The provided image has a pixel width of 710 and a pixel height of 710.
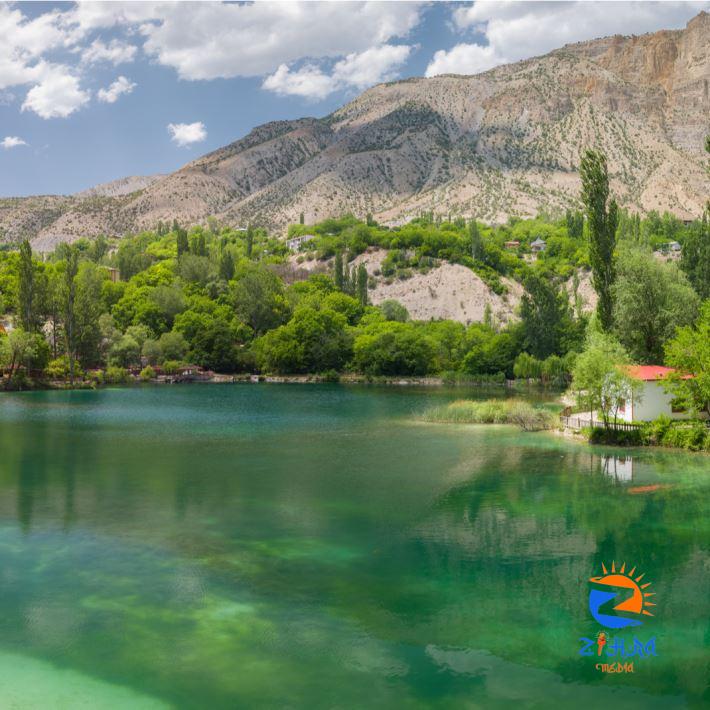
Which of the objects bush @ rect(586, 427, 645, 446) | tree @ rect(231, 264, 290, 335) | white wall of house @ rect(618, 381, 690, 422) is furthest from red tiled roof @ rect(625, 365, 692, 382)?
tree @ rect(231, 264, 290, 335)

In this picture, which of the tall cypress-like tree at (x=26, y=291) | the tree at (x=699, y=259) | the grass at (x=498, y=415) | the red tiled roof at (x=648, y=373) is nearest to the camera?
the red tiled roof at (x=648, y=373)

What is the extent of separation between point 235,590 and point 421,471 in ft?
49.6

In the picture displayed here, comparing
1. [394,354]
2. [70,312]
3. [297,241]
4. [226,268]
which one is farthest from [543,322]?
[297,241]

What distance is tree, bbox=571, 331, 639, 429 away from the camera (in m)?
36.3

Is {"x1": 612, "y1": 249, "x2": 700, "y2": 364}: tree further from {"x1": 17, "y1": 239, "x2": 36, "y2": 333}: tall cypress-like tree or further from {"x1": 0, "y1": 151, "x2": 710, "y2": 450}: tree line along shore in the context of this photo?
{"x1": 17, "y1": 239, "x2": 36, "y2": 333}: tall cypress-like tree

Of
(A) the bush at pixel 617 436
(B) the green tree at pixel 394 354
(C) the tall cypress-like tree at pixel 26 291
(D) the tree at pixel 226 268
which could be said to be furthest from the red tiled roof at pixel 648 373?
(D) the tree at pixel 226 268

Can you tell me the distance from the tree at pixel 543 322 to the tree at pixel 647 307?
43.2 metres

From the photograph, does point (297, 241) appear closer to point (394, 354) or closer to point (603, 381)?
point (394, 354)

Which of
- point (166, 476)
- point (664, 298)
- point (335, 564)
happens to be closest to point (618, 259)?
point (664, 298)

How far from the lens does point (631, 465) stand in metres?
30.9

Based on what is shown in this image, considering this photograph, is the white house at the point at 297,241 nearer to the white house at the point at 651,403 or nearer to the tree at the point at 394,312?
the tree at the point at 394,312

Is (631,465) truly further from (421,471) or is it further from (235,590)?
(235,590)

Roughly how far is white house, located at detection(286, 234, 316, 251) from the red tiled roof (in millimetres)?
129751

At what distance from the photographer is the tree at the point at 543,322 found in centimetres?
9288
